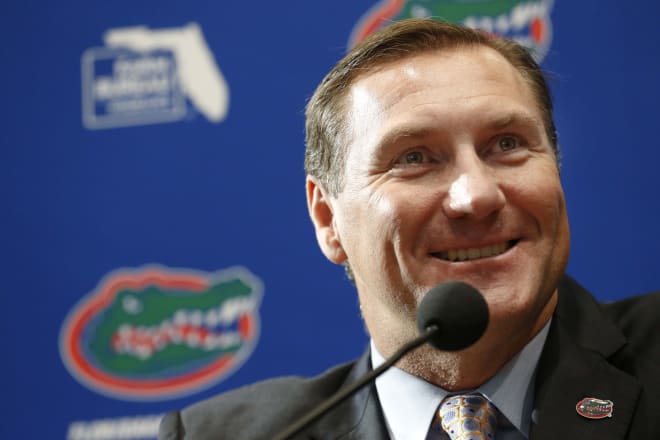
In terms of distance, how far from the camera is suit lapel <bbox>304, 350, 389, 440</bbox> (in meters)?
1.69

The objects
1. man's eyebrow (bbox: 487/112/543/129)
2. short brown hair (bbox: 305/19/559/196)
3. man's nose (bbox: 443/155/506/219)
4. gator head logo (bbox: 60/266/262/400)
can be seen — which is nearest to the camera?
man's nose (bbox: 443/155/506/219)

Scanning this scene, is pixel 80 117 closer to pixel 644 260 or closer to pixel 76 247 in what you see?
pixel 76 247

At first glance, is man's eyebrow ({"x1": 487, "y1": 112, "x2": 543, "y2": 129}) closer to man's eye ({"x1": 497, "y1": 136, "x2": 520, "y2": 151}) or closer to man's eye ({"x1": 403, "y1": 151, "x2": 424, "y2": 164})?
man's eye ({"x1": 497, "y1": 136, "x2": 520, "y2": 151})

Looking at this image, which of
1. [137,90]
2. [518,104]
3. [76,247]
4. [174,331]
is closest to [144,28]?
[137,90]

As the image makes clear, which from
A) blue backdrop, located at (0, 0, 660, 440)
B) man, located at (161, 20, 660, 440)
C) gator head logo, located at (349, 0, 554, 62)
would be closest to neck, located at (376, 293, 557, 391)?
man, located at (161, 20, 660, 440)

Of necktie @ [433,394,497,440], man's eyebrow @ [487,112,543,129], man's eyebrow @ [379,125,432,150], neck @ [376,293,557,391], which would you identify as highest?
man's eyebrow @ [487,112,543,129]

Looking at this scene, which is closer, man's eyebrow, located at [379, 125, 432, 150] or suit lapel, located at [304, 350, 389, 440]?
man's eyebrow, located at [379, 125, 432, 150]

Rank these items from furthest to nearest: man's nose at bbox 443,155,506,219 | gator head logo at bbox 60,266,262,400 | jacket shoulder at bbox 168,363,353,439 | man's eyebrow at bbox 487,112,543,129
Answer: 1. gator head logo at bbox 60,266,262,400
2. jacket shoulder at bbox 168,363,353,439
3. man's eyebrow at bbox 487,112,543,129
4. man's nose at bbox 443,155,506,219

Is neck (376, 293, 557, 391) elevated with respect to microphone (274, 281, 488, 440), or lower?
lower

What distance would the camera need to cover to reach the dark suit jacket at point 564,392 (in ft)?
4.87

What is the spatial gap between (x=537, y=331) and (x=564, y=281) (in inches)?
6.8

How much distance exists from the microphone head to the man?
0.26 m

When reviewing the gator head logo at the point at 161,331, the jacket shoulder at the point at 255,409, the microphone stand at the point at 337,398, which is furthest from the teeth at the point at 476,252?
the gator head logo at the point at 161,331

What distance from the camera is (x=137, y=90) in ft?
8.47
